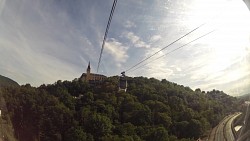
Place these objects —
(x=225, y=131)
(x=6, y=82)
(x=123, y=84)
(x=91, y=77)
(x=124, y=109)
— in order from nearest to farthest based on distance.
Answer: (x=225, y=131) < (x=91, y=77) < (x=123, y=84) < (x=6, y=82) < (x=124, y=109)

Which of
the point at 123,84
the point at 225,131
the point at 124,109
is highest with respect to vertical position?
the point at 123,84

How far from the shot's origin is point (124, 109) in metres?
4.33

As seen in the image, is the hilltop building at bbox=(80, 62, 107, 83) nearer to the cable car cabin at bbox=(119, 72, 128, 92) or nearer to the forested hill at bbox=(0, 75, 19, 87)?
the cable car cabin at bbox=(119, 72, 128, 92)

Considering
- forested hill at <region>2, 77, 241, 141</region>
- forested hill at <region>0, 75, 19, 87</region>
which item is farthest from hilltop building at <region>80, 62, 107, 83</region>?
forested hill at <region>0, 75, 19, 87</region>

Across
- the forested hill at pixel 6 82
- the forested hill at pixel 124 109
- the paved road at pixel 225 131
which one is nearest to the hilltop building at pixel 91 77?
the forested hill at pixel 124 109

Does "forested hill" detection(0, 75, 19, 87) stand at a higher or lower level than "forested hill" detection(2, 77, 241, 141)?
higher

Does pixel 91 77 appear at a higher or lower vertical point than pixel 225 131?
higher

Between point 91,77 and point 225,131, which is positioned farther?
point 91,77

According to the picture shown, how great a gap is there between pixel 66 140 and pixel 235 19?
11.9ft

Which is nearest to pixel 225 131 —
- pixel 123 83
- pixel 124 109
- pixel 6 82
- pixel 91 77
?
pixel 123 83

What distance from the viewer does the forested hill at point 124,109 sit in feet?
9.32

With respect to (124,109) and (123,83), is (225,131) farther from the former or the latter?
(124,109)

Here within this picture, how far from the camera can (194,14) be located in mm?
2725

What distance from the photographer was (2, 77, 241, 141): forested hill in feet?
9.32
